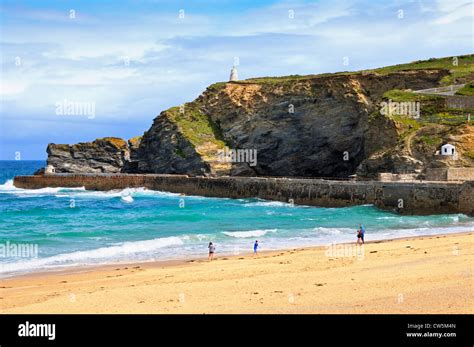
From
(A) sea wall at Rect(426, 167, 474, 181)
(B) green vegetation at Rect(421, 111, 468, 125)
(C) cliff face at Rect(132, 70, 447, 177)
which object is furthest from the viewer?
(C) cliff face at Rect(132, 70, 447, 177)

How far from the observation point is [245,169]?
195 feet

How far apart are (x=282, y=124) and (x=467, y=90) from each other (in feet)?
56.0

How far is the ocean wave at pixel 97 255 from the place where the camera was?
1878 centimetres

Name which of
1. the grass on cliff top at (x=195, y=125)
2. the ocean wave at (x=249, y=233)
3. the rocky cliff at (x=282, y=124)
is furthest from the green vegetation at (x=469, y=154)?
the grass on cliff top at (x=195, y=125)

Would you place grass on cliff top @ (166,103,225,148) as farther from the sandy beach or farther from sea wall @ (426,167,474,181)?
the sandy beach

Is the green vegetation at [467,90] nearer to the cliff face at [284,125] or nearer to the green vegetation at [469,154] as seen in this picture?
the cliff face at [284,125]

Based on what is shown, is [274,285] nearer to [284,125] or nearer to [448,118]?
[448,118]

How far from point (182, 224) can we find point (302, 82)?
3057 cm

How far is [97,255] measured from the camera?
69.5ft

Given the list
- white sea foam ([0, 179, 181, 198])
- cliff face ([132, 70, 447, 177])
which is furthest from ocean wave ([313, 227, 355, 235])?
white sea foam ([0, 179, 181, 198])

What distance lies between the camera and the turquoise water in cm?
2179

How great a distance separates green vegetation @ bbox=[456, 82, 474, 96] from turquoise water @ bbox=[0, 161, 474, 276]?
15305 millimetres
